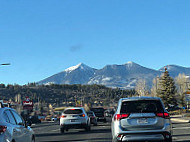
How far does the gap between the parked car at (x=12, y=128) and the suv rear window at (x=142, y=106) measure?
3.24m

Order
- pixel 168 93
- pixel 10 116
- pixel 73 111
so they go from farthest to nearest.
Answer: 1. pixel 168 93
2. pixel 73 111
3. pixel 10 116

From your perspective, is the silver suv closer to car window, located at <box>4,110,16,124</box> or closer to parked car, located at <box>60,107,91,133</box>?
car window, located at <box>4,110,16,124</box>

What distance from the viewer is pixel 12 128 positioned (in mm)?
9961

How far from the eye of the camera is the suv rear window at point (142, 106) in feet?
41.1

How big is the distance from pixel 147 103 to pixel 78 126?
13.6m

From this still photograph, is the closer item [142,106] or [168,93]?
[142,106]

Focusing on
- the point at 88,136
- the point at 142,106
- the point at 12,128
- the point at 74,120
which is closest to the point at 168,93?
the point at 74,120

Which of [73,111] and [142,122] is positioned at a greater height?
[73,111]

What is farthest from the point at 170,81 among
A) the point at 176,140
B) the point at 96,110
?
the point at 176,140

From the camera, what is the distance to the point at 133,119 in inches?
487

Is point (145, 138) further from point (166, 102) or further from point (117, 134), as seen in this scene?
point (166, 102)

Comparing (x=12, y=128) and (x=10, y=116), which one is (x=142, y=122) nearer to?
(x=10, y=116)

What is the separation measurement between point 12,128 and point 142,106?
482 cm

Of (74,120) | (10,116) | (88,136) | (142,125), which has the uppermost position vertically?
(10,116)
